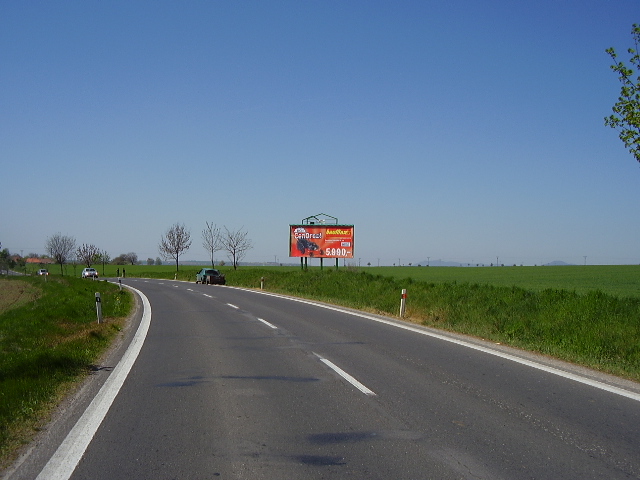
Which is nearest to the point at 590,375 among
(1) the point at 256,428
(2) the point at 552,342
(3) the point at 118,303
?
(2) the point at 552,342

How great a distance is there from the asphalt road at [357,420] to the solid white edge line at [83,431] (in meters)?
0.10

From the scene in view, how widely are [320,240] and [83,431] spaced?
41.3 meters

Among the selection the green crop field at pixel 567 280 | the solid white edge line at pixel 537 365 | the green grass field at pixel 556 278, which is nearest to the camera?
the solid white edge line at pixel 537 365

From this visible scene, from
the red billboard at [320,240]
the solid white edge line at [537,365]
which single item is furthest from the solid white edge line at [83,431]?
the red billboard at [320,240]

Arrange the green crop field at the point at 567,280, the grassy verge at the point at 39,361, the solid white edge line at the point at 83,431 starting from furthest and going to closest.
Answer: the green crop field at the point at 567,280
the grassy verge at the point at 39,361
the solid white edge line at the point at 83,431

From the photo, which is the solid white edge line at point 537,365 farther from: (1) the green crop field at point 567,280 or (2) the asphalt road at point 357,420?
(1) the green crop field at point 567,280

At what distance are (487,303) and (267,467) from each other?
15.5 m

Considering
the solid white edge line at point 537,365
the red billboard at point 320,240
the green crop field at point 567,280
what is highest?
the red billboard at point 320,240

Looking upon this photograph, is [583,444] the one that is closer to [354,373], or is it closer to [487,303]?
[354,373]

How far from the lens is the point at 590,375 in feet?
31.4

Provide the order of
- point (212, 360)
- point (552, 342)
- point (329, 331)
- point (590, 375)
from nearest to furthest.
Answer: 1. point (590, 375)
2. point (212, 360)
3. point (552, 342)
4. point (329, 331)

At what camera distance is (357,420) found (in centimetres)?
677

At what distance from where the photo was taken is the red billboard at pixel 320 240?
155ft

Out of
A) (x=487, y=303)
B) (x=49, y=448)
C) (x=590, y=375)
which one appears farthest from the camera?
(x=487, y=303)
